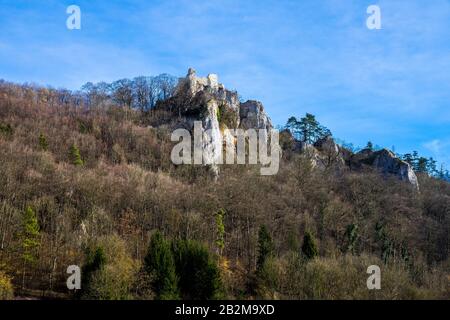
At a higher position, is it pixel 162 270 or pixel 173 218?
pixel 173 218

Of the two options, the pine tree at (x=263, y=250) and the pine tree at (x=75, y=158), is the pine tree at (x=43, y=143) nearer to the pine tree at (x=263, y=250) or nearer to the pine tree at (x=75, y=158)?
the pine tree at (x=75, y=158)

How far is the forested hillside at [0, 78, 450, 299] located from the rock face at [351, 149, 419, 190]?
371 cm

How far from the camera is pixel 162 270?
1575 inches

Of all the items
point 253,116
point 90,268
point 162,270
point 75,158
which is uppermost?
point 253,116

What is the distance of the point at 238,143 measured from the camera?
101 meters

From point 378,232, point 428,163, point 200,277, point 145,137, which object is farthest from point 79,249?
point 428,163

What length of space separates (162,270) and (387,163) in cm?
8258

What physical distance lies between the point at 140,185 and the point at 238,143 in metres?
32.7

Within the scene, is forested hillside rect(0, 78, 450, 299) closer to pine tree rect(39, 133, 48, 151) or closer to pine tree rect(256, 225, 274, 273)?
pine tree rect(256, 225, 274, 273)

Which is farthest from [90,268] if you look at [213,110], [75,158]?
[213,110]

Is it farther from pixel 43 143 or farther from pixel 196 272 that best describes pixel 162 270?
pixel 43 143

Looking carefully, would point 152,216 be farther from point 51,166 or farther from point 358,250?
point 358,250

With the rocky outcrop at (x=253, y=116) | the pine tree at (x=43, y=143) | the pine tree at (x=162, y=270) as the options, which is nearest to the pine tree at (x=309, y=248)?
the pine tree at (x=162, y=270)

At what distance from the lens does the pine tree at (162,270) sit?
127 ft
